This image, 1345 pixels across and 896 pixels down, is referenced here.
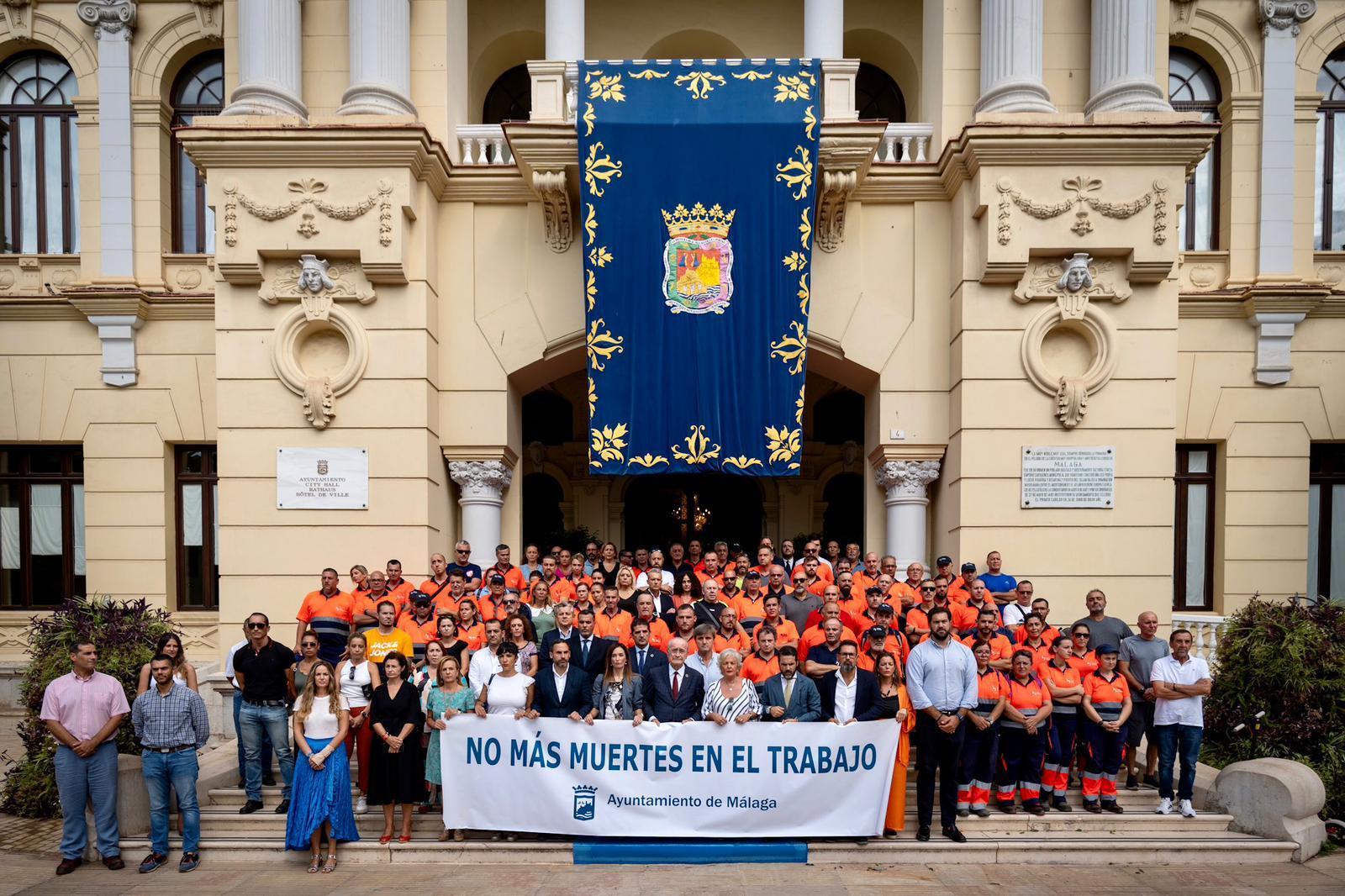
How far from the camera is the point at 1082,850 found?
904 cm

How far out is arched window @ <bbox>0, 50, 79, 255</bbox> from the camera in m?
16.4

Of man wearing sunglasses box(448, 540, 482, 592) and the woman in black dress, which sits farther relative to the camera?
man wearing sunglasses box(448, 540, 482, 592)

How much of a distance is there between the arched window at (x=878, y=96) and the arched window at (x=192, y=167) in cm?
1096

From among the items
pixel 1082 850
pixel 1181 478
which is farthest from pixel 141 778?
pixel 1181 478

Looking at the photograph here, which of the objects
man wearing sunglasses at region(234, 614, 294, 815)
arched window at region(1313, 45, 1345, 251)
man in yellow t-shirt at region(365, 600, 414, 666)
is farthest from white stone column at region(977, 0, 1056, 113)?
man wearing sunglasses at region(234, 614, 294, 815)

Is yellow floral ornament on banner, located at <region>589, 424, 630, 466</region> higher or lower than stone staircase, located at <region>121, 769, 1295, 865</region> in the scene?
higher

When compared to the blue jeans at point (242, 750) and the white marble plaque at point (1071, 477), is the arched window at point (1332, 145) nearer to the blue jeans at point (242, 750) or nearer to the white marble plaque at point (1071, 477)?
the white marble plaque at point (1071, 477)

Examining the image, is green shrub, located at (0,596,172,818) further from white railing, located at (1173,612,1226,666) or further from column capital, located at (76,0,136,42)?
white railing, located at (1173,612,1226,666)

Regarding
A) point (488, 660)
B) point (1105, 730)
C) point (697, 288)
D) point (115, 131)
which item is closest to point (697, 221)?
point (697, 288)

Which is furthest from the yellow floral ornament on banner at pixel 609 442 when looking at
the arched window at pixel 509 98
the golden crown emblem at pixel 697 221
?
the arched window at pixel 509 98

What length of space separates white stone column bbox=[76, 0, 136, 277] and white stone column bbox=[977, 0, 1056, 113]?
43.9 feet

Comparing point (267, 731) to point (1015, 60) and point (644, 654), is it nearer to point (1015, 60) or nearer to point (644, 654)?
point (644, 654)

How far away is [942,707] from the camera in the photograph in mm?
9094

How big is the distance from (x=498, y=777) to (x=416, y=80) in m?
9.87
